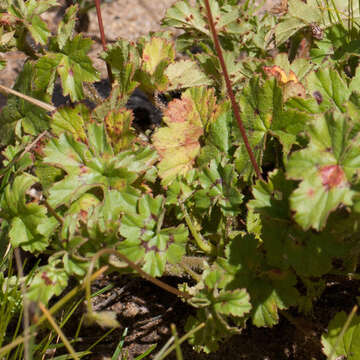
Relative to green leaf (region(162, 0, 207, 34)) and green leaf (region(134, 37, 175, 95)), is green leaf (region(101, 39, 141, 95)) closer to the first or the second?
green leaf (region(134, 37, 175, 95))

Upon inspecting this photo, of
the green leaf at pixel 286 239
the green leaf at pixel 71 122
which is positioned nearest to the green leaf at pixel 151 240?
the green leaf at pixel 286 239

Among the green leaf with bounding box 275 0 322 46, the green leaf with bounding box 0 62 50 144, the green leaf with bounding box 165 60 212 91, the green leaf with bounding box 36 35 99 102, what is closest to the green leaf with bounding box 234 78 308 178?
the green leaf with bounding box 165 60 212 91

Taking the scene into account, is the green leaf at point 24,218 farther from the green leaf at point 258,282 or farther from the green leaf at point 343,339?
the green leaf at point 343,339

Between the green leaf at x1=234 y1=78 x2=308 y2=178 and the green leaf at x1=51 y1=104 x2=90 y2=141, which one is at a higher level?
the green leaf at x1=51 y1=104 x2=90 y2=141

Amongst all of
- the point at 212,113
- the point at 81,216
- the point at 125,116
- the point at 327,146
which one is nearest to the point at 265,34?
the point at 212,113

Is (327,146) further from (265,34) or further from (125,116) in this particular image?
(265,34)

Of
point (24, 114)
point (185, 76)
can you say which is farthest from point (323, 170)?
point (24, 114)

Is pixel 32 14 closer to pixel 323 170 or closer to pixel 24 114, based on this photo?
pixel 24 114

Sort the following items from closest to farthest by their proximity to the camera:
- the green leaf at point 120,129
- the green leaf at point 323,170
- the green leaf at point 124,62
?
the green leaf at point 323,170 → the green leaf at point 120,129 → the green leaf at point 124,62
